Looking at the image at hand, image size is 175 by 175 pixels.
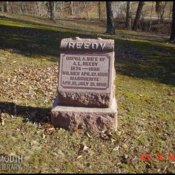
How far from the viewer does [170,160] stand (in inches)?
228

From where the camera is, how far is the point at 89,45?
616 centimetres

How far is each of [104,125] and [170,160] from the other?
124 cm

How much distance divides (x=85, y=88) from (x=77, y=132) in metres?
0.77

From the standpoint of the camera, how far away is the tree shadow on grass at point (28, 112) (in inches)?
262

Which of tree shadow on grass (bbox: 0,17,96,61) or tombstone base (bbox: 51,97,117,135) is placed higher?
tree shadow on grass (bbox: 0,17,96,61)

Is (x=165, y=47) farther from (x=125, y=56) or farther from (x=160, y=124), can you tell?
(x=160, y=124)

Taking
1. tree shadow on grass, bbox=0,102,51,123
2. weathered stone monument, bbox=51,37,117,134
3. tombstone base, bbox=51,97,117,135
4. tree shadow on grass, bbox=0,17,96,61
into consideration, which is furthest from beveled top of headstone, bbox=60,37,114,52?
tree shadow on grass, bbox=0,17,96,61

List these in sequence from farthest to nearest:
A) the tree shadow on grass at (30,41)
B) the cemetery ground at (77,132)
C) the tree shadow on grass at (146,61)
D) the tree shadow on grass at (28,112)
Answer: the tree shadow on grass at (30,41), the tree shadow on grass at (146,61), the tree shadow on grass at (28,112), the cemetery ground at (77,132)

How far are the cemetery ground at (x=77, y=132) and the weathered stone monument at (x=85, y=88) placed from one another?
21 cm

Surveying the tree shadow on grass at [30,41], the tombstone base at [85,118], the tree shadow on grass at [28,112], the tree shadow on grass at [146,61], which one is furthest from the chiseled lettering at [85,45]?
the tree shadow on grass at [30,41]

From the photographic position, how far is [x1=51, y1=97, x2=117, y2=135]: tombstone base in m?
6.25

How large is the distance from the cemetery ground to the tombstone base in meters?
0.14

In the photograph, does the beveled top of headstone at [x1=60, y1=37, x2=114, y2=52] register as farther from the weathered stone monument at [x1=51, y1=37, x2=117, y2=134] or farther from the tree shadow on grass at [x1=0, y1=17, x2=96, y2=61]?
the tree shadow on grass at [x1=0, y1=17, x2=96, y2=61]

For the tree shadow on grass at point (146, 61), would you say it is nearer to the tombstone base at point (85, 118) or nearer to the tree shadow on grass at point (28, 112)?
the tree shadow on grass at point (28, 112)
